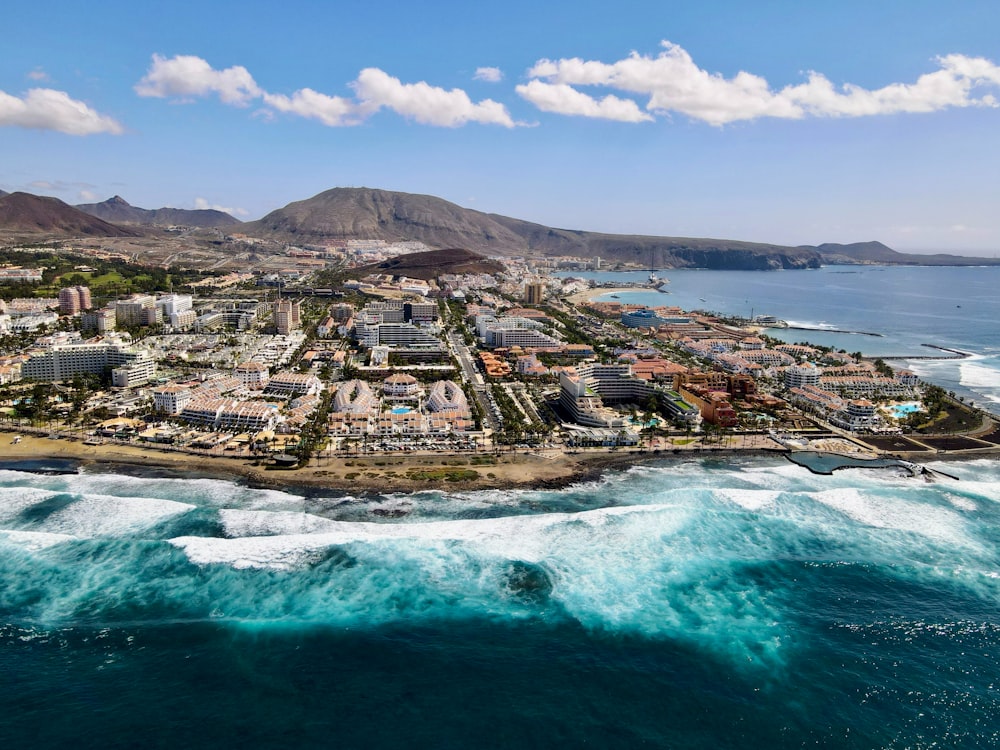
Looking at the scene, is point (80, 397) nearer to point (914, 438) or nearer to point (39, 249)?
point (914, 438)

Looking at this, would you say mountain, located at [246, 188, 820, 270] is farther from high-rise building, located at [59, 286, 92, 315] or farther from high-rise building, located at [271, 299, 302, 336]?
high-rise building, located at [271, 299, 302, 336]

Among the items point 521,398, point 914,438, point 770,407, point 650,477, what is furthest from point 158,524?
point 914,438

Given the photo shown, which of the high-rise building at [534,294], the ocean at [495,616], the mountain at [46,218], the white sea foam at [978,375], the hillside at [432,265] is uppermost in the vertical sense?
the mountain at [46,218]

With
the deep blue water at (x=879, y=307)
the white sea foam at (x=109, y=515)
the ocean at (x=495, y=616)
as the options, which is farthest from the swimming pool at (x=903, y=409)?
the white sea foam at (x=109, y=515)

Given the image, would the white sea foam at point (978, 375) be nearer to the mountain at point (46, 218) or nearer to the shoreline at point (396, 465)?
the shoreline at point (396, 465)

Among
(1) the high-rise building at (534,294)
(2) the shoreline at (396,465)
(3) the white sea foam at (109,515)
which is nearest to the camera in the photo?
(3) the white sea foam at (109,515)

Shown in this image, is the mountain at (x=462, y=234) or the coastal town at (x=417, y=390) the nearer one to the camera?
the coastal town at (x=417, y=390)
